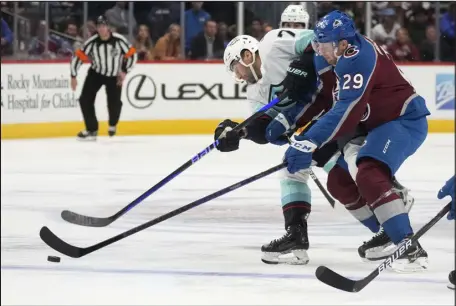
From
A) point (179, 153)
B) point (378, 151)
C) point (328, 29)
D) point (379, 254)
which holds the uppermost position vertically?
point (328, 29)

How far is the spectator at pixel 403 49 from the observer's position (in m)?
11.2

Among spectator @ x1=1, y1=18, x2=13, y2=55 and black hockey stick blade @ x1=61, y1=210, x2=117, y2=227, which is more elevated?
spectator @ x1=1, y1=18, x2=13, y2=55

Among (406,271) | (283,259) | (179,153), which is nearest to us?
(406,271)

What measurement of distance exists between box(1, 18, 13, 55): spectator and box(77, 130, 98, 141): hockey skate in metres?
1.07

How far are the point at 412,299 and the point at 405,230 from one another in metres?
0.30

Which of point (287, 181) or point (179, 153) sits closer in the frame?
point (287, 181)

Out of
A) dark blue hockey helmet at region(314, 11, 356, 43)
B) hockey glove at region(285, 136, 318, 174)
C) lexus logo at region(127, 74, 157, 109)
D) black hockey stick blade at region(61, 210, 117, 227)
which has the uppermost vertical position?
dark blue hockey helmet at region(314, 11, 356, 43)

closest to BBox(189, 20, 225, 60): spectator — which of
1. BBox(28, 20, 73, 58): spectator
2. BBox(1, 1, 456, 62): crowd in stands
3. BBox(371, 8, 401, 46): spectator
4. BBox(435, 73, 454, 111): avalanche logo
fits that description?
BBox(1, 1, 456, 62): crowd in stands

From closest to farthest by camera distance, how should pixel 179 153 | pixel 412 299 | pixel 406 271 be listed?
pixel 412 299
pixel 406 271
pixel 179 153

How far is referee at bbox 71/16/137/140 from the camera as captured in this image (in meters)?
10.3

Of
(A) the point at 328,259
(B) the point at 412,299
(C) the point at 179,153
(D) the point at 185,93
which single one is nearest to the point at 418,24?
(D) the point at 185,93

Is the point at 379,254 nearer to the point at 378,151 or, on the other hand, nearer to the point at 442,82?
the point at 378,151

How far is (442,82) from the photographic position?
1100 centimetres

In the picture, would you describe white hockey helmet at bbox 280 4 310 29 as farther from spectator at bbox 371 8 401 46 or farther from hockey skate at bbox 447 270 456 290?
spectator at bbox 371 8 401 46
